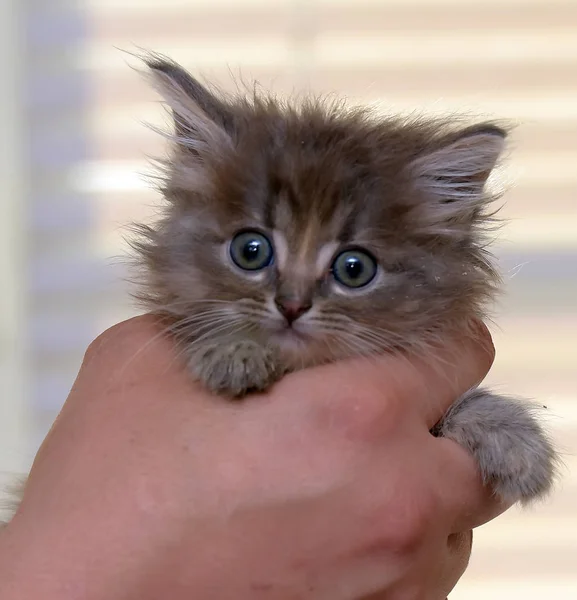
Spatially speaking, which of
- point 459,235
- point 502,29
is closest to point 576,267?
point 502,29

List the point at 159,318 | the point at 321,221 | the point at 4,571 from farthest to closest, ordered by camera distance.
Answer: the point at 159,318
the point at 321,221
the point at 4,571

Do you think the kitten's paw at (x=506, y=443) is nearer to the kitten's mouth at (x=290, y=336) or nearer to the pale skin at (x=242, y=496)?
the pale skin at (x=242, y=496)

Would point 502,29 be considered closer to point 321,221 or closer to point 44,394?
point 321,221

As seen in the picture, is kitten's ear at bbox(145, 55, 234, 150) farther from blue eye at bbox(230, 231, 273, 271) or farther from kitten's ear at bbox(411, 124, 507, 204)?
kitten's ear at bbox(411, 124, 507, 204)

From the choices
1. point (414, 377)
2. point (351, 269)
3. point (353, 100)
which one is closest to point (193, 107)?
point (351, 269)

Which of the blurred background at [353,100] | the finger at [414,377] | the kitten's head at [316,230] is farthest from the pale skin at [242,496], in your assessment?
the blurred background at [353,100]

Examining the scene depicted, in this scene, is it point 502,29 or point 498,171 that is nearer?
point 498,171

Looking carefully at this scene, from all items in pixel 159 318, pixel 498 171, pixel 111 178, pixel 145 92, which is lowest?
pixel 159 318
